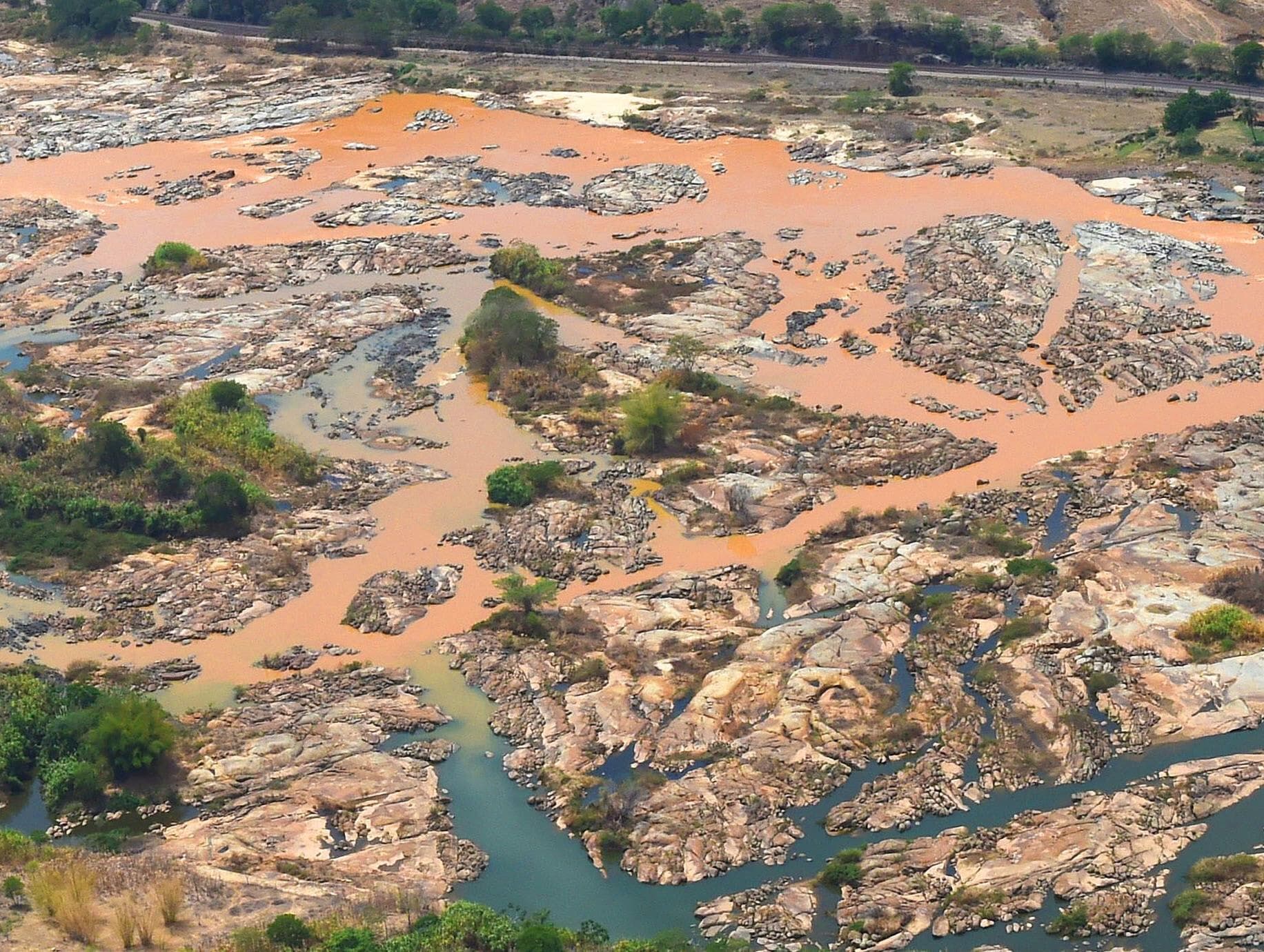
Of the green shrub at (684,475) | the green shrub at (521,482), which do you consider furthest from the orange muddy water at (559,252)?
the green shrub at (684,475)

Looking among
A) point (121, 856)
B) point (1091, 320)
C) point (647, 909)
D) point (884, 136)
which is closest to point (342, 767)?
point (121, 856)

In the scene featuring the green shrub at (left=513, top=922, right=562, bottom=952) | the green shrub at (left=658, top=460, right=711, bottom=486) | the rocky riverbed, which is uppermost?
the green shrub at (left=658, top=460, right=711, bottom=486)

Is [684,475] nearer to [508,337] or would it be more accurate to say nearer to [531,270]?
[508,337]

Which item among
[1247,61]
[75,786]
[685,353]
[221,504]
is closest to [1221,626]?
[685,353]

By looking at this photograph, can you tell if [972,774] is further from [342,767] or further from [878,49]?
Answer: [878,49]

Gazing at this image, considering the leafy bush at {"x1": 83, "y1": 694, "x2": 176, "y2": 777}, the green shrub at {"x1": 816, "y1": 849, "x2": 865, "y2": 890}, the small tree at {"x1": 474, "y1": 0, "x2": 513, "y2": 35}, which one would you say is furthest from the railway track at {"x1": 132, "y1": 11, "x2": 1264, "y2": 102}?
the leafy bush at {"x1": 83, "y1": 694, "x2": 176, "y2": 777}

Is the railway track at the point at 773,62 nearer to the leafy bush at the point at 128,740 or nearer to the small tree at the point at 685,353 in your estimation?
the small tree at the point at 685,353

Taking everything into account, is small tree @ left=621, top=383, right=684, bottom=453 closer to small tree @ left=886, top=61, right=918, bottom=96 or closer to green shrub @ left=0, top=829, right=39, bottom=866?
green shrub @ left=0, top=829, right=39, bottom=866
